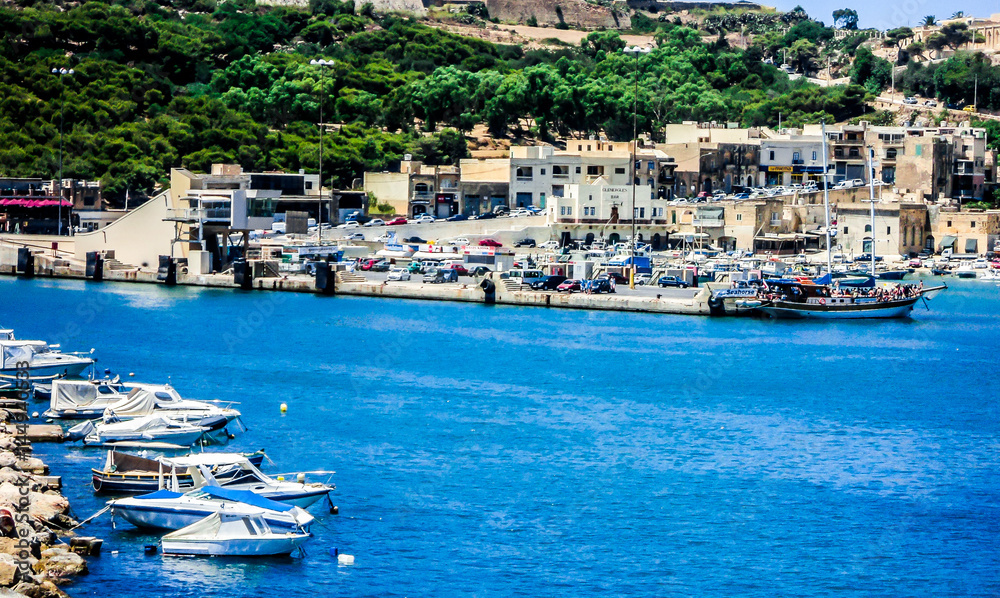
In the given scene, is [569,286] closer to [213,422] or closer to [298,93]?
[213,422]

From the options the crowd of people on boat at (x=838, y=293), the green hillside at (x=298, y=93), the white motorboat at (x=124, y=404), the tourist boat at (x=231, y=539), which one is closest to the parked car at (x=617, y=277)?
the crowd of people on boat at (x=838, y=293)

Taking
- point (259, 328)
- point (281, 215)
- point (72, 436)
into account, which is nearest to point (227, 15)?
point (281, 215)

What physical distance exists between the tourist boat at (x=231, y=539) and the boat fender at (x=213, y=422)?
306 inches

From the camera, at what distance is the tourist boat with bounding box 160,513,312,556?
20.7 meters

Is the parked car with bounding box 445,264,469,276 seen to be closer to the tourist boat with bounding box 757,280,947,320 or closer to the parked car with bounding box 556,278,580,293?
the parked car with bounding box 556,278,580,293

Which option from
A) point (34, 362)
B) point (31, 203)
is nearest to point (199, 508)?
point (34, 362)

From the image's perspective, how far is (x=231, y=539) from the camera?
20703 mm

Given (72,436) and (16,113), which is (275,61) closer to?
(16,113)

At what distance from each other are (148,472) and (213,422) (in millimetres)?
4815

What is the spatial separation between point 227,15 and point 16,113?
4741 centimetres

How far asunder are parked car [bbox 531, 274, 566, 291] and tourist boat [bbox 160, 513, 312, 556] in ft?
121

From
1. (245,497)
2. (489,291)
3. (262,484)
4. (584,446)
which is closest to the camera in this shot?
(245,497)

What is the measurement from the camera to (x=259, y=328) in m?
47.6

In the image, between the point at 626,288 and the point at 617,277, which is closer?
the point at 626,288
